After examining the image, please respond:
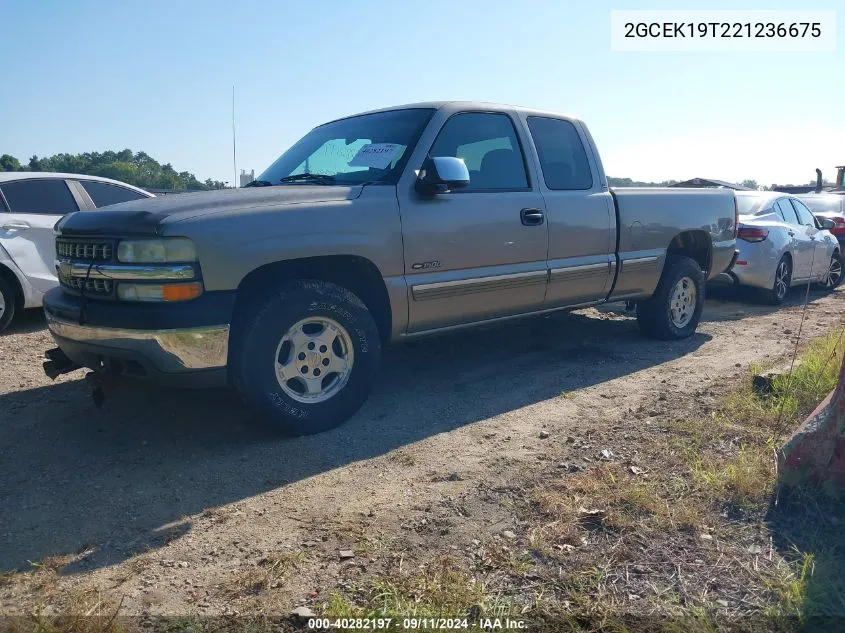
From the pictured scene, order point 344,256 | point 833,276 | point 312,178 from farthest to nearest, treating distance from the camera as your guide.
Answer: point 833,276 → point 312,178 → point 344,256

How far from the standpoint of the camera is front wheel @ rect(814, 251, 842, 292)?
10963 mm

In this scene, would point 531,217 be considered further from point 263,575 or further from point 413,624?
point 413,624

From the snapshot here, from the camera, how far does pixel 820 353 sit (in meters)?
5.49

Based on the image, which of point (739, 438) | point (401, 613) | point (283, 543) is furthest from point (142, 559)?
point (739, 438)

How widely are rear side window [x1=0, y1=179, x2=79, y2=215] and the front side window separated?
14.8 ft

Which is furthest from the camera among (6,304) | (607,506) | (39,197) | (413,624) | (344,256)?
(39,197)

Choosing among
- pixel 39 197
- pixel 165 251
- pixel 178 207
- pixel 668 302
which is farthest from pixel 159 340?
pixel 668 302

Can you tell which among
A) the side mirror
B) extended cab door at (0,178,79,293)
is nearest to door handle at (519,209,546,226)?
the side mirror

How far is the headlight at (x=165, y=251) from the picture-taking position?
3551 mm

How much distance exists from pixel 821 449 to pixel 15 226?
688cm

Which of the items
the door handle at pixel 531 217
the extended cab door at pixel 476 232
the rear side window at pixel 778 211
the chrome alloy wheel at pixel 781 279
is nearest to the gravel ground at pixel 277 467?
the extended cab door at pixel 476 232

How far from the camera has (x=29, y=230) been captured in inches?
271

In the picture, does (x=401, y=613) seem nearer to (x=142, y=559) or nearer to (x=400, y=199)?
(x=142, y=559)

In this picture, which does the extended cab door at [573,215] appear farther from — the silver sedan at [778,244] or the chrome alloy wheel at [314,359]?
the silver sedan at [778,244]
